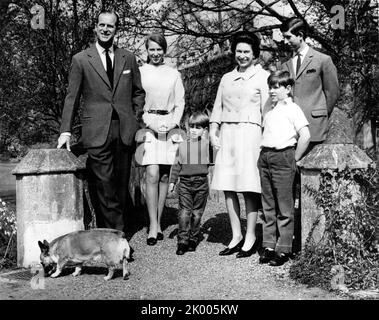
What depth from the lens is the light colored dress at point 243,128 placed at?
5.20 metres

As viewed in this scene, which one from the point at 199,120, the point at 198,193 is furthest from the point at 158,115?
the point at 198,193

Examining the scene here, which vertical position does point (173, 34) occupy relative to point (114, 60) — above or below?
above

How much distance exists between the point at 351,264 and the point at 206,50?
627 centimetres

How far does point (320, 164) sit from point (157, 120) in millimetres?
1814

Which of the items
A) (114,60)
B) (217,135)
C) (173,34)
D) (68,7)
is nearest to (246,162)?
(217,135)

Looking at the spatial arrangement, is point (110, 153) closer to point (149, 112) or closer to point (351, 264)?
point (149, 112)

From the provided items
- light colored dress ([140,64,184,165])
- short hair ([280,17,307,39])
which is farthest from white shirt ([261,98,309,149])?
light colored dress ([140,64,184,165])

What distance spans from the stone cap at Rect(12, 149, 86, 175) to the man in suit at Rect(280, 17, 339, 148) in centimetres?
217

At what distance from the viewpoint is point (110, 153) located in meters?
5.32

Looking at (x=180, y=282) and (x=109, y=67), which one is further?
(x=109, y=67)

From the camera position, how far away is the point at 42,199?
5.20 m

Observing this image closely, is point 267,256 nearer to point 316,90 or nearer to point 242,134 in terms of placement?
point 242,134

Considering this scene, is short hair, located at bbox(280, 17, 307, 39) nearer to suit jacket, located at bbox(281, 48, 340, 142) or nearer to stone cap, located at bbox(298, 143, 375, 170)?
suit jacket, located at bbox(281, 48, 340, 142)

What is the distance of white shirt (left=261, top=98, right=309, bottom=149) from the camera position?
4.79 m
